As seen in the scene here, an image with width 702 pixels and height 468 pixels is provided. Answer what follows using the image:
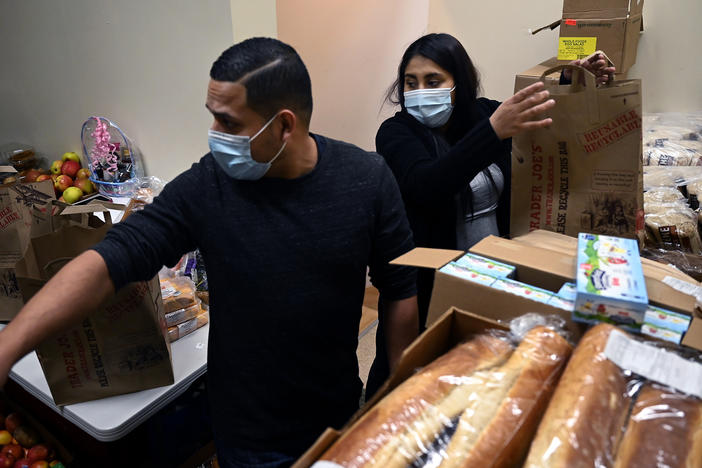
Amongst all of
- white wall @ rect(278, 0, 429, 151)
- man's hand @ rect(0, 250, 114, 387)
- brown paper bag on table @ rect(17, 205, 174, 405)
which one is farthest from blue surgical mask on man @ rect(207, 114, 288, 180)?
white wall @ rect(278, 0, 429, 151)

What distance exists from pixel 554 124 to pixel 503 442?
843mm

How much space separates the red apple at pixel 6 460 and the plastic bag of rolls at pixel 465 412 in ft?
5.03

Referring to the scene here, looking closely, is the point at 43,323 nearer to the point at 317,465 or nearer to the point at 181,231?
the point at 181,231

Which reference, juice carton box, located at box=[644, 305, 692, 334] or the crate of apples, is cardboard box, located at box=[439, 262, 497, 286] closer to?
juice carton box, located at box=[644, 305, 692, 334]

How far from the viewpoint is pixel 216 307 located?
1.04 metres

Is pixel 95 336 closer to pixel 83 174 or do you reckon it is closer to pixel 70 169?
pixel 83 174

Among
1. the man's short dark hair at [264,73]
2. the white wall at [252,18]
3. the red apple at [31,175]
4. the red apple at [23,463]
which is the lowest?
the red apple at [23,463]

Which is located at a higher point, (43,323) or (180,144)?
(180,144)

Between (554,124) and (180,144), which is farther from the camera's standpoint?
(180,144)

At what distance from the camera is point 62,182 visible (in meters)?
2.68

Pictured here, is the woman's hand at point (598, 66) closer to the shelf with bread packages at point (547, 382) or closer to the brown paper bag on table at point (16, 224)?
the shelf with bread packages at point (547, 382)

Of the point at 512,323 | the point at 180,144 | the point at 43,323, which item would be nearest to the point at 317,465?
the point at 512,323

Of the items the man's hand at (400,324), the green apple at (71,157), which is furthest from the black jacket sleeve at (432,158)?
the green apple at (71,157)

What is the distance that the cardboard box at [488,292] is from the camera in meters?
0.72
